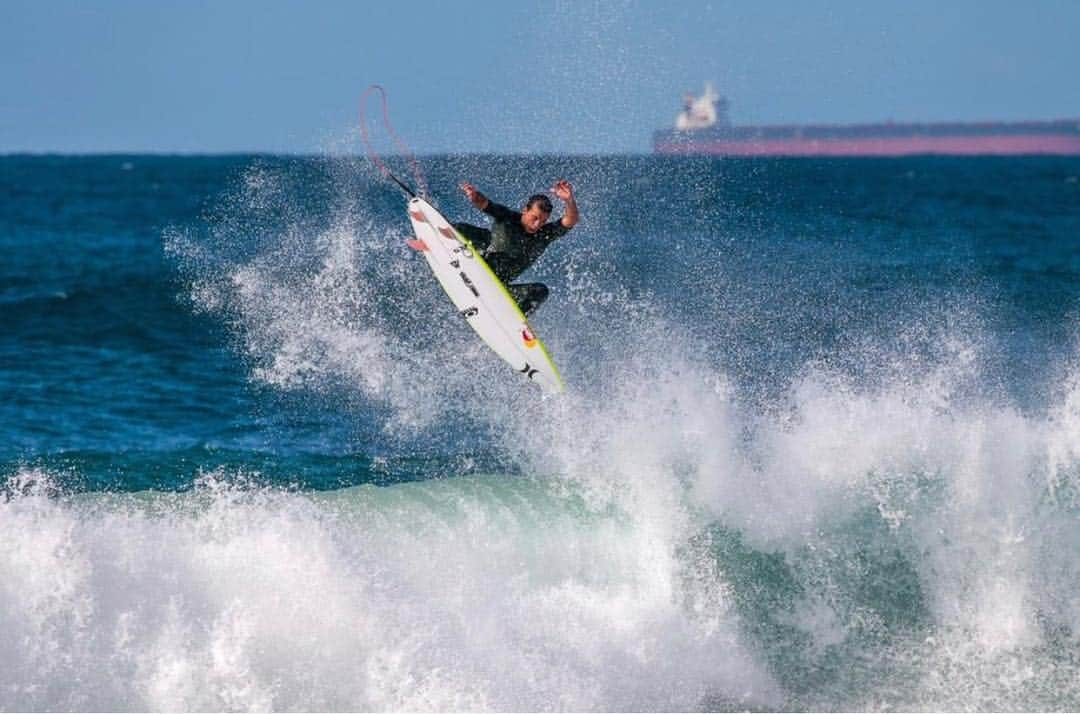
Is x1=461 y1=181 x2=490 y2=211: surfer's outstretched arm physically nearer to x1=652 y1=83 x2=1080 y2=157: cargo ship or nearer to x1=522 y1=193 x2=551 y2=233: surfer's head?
x1=522 y1=193 x2=551 y2=233: surfer's head

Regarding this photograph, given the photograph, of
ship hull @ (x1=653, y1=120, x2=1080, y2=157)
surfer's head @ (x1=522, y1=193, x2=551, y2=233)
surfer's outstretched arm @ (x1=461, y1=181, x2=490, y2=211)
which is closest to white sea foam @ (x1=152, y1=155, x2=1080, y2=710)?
surfer's head @ (x1=522, y1=193, x2=551, y2=233)

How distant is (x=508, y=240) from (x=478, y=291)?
575mm

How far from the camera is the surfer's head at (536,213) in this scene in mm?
11625

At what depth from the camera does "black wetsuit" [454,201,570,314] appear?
466 inches

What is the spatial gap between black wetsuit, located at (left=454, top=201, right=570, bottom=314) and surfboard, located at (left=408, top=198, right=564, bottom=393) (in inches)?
4.3

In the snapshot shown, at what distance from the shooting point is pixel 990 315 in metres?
23.6

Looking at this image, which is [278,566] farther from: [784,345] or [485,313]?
[784,345]

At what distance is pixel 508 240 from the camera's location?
467 inches

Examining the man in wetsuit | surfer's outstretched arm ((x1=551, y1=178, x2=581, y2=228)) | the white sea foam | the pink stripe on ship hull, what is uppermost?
the pink stripe on ship hull

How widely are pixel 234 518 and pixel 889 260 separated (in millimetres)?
23131

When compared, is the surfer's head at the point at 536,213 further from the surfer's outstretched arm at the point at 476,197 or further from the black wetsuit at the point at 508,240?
the surfer's outstretched arm at the point at 476,197

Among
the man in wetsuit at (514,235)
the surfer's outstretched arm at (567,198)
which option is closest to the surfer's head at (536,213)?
the man in wetsuit at (514,235)

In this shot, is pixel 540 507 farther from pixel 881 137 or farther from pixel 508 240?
pixel 881 137

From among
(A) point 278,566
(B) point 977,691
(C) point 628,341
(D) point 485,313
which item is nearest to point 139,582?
(A) point 278,566
